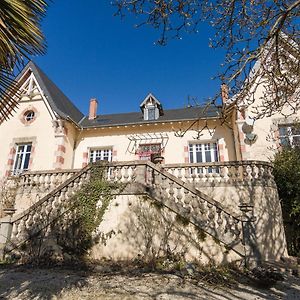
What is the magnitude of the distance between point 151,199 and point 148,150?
5893 mm

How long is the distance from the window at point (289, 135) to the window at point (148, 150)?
220 inches

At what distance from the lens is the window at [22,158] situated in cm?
1248

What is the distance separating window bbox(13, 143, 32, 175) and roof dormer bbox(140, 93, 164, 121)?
651 cm

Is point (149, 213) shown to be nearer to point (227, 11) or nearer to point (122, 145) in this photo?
point (227, 11)

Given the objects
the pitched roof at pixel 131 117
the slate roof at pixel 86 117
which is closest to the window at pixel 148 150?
the slate roof at pixel 86 117

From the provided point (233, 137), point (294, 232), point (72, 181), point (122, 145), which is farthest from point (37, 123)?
point (294, 232)

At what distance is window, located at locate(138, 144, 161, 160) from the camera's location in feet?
41.7

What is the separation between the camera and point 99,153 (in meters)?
13.4

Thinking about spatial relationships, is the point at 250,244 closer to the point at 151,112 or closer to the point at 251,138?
the point at 251,138

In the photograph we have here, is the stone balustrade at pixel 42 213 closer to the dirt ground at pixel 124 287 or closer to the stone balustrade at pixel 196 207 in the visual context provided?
the dirt ground at pixel 124 287

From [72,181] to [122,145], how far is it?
220 inches

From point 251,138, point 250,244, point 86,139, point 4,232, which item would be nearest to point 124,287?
point 250,244

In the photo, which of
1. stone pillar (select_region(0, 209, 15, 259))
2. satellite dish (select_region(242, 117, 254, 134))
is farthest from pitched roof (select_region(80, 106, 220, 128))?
stone pillar (select_region(0, 209, 15, 259))

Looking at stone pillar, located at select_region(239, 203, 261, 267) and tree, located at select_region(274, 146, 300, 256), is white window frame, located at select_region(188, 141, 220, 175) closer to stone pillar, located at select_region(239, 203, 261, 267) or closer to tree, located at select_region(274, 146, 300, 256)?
tree, located at select_region(274, 146, 300, 256)
